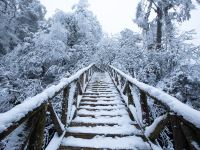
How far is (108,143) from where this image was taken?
3906 mm

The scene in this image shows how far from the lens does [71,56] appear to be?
1855 centimetres

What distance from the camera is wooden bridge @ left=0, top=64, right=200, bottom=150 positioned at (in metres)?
2.17

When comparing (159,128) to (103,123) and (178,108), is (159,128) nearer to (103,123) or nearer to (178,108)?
(178,108)

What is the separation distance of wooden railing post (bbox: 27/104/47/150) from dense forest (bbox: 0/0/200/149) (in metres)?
4.07

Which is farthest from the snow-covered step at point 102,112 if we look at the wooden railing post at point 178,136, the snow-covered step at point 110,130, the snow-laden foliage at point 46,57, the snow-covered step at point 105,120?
→ the snow-laden foliage at point 46,57

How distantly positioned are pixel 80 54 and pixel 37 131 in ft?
57.7

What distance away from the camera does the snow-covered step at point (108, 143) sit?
3.75 m

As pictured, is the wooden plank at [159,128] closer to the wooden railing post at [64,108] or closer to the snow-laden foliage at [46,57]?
the wooden railing post at [64,108]

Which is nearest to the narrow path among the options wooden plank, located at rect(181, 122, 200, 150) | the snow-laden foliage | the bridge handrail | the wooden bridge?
the wooden bridge

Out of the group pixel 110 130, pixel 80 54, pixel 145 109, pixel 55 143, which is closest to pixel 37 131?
pixel 55 143

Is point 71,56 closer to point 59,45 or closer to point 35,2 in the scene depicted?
point 59,45

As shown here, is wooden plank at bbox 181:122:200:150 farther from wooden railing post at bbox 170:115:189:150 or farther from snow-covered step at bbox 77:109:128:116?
snow-covered step at bbox 77:109:128:116

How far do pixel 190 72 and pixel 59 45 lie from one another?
9.71 m

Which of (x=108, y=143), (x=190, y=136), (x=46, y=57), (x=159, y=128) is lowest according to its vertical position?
(x=108, y=143)
